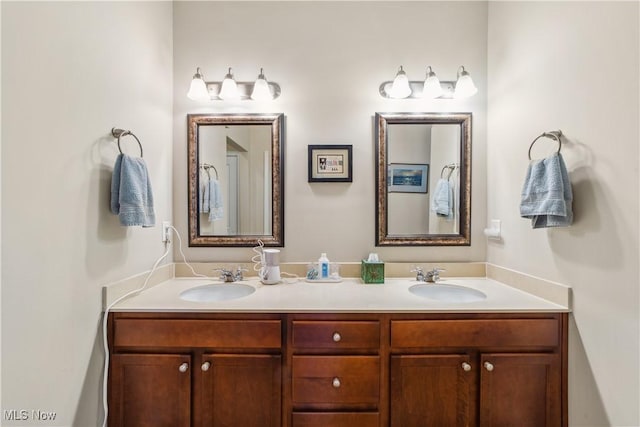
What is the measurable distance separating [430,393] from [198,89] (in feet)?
6.76

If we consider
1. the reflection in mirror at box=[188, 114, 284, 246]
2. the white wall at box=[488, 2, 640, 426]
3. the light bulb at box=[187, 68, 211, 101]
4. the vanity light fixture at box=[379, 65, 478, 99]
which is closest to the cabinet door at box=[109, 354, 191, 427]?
the reflection in mirror at box=[188, 114, 284, 246]

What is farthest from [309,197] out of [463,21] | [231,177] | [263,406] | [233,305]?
[463,21]

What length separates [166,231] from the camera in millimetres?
1728

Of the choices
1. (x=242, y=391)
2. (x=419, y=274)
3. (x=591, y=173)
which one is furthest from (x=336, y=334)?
(x=591, y=173)

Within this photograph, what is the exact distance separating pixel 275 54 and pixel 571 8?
5.00 feet

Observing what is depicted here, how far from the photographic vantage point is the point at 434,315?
1.26 metres

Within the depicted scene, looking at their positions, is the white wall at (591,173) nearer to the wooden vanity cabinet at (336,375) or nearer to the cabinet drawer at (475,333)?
the cabinet drawer at (475,333)

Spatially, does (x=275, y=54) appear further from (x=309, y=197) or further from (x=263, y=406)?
(x=263, y=406)

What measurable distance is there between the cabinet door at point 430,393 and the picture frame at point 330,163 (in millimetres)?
1083

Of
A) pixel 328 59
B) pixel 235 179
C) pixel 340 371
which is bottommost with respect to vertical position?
pixel 340 371

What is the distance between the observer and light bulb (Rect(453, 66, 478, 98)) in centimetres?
168

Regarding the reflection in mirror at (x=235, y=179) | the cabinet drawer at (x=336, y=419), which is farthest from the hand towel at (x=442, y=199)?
the cabinet drawer at (x=336, y=419)

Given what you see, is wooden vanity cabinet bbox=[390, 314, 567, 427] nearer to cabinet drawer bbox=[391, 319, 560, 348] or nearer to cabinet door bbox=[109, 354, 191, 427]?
cabinet drawer bbox=[391, 319, 560, 348]

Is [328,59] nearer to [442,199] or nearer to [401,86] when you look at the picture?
[401,86]
